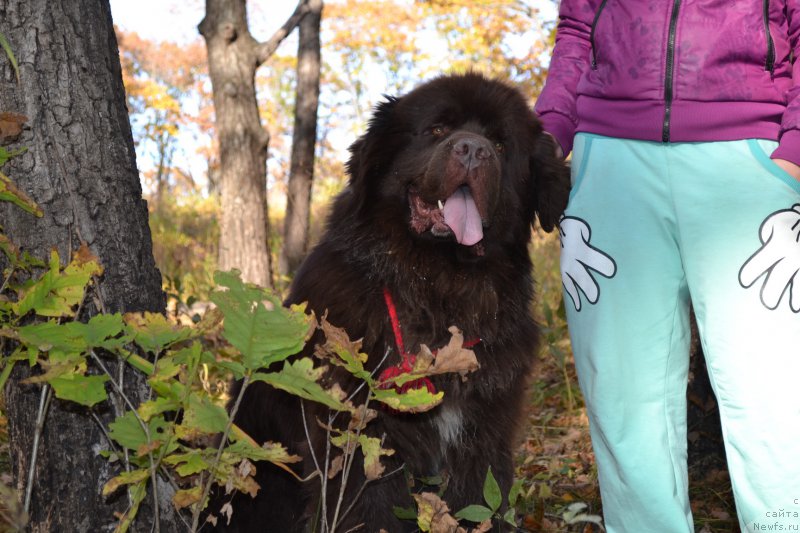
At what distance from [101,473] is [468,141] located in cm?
158

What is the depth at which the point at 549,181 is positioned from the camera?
2.89 m

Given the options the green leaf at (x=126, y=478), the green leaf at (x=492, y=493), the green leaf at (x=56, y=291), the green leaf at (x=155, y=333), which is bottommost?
the green leaf at (x=492, y=493)

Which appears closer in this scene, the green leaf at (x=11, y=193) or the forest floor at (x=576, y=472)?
the green leaf at (x=11, y=193)

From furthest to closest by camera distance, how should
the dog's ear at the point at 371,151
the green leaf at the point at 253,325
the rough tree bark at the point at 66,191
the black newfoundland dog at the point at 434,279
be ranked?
the dog's ear at the point at 371,151
the black newfoundland dog at the point at 434,279
the rough tree bark at the point at 66,191
the green leaf at the point at 253,325

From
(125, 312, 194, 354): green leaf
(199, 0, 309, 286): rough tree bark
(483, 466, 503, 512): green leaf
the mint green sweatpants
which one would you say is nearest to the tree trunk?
(199, 0, 309, 286): rough tree bark

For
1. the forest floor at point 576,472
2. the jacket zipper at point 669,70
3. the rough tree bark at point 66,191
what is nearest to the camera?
the rough tree bark at point 66,191

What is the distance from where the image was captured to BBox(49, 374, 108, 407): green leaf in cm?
147

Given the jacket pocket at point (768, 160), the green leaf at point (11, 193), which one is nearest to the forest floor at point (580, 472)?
the jacket pocket at point (768, 160)

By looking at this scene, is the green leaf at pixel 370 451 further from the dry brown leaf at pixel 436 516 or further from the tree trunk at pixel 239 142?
the tree trunk at pixel 239 142

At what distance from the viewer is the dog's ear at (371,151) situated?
284cm

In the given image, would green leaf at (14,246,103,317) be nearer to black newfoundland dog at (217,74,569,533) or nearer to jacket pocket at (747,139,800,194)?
black newfoundland dog at (217,74,569,533)

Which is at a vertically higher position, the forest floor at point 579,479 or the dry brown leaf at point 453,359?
the dry brown leaf at point 453,359

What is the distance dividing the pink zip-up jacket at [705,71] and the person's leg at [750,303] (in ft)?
0.23

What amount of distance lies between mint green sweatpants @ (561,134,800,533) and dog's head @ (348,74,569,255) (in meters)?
0.43
